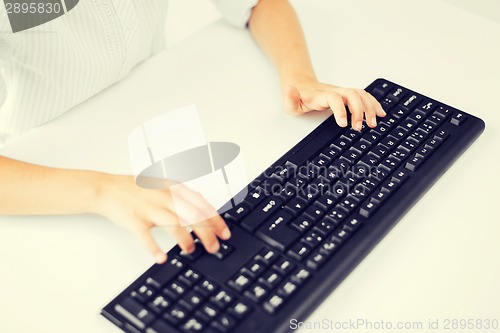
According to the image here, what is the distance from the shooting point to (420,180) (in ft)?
1.83

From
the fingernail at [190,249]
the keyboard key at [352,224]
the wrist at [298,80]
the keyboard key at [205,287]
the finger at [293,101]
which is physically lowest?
the keyboard key at [205,287]

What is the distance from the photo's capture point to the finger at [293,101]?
660 millimetres

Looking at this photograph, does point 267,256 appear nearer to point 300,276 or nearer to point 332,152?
point 300,276

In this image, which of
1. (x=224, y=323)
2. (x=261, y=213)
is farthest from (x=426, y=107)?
(x=224, y=323)

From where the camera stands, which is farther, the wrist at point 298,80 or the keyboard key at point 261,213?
the wrist at point 298,80

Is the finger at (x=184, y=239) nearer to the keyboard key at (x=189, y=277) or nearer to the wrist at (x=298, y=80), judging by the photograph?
the keyboard key at (x=189, y=277)

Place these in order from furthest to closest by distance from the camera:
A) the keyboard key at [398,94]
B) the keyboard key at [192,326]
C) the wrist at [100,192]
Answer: the keyboard key at [398,94], the wrist at [100,192], the keyboard key at [192,326]

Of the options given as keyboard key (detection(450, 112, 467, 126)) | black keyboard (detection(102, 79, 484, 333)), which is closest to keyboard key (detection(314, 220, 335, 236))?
black keyboard (detection(102, 79, 484, 333))

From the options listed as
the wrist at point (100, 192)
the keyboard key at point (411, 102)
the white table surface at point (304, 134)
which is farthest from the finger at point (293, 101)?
the wrist at point (100, 192)

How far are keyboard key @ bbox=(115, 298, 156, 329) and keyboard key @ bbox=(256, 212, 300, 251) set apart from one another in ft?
0.37

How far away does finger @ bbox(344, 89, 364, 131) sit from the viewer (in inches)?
24.2

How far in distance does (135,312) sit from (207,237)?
→ 0.28ft

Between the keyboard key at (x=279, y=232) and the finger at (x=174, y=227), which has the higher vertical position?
the keyboard key at (x=279, y=232)

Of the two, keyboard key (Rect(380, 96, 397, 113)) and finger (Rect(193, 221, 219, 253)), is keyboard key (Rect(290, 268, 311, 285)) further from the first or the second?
keyboard key (Rect(380, 96, 397, 113))
